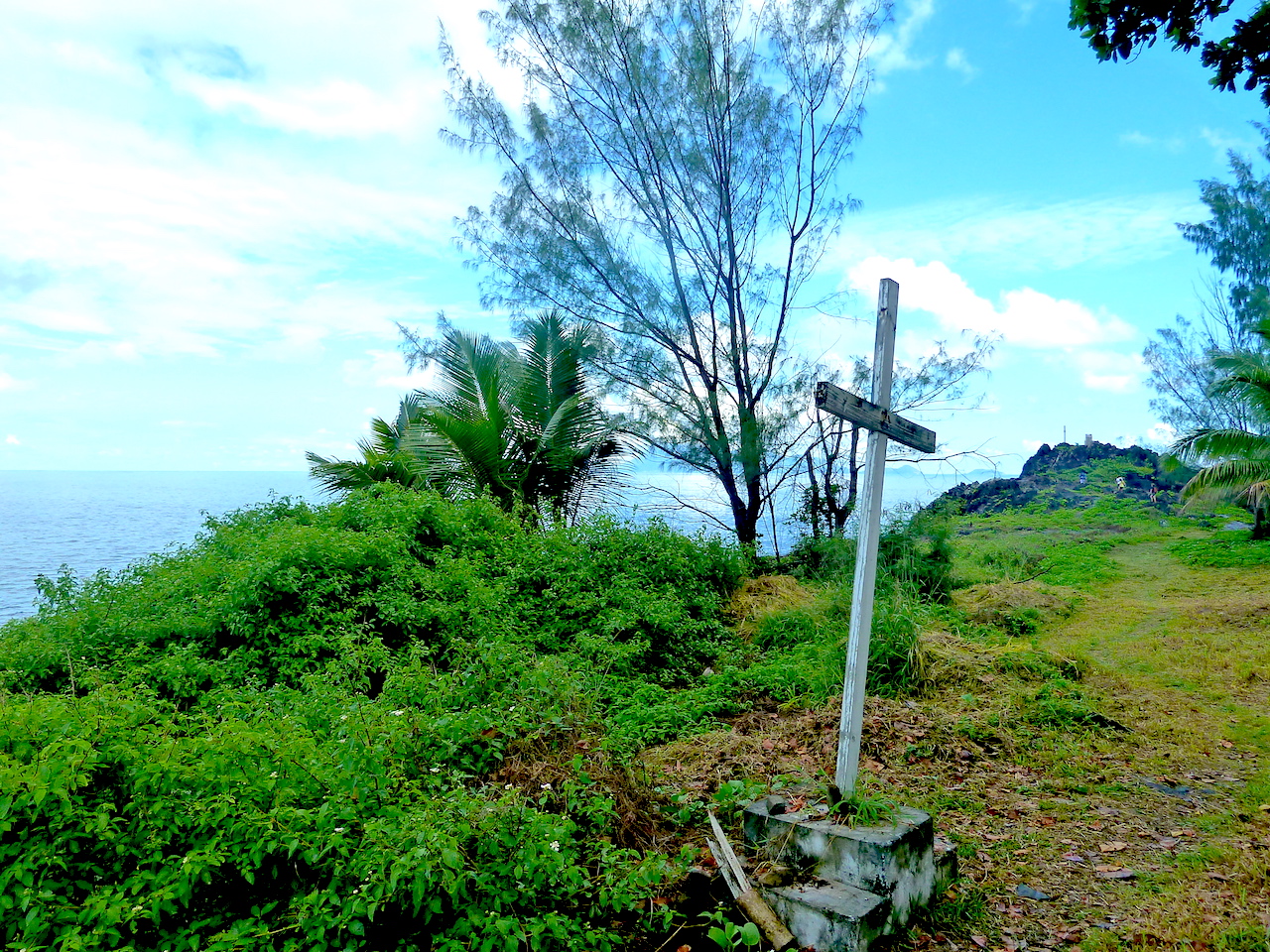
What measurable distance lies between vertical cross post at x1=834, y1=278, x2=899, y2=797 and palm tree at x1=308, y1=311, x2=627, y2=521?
791 centimetres

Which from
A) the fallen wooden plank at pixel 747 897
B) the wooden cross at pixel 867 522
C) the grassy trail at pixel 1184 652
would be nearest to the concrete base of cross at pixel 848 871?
the fallen wooden plank at pixel 747 897

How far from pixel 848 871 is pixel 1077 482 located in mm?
21946

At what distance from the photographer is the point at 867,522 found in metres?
4.04

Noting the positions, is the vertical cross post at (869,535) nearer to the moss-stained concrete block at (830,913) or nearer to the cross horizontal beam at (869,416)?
the cross horizontal beam at (869,416)

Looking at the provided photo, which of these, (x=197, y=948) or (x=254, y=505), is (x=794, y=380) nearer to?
(x=254, y=505)

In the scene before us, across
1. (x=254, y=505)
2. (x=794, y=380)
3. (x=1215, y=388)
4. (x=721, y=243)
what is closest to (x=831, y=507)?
(x=794, y=380)

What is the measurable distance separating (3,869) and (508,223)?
11.8m

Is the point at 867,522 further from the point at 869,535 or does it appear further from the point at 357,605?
the point at 357,605

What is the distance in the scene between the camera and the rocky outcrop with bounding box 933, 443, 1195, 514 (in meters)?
20.8

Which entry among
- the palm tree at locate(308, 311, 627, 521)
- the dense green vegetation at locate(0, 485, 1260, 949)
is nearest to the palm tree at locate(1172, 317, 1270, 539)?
the dense green vegetation at locate(0, 485, 1260, 949)

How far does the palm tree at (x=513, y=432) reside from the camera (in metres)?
11.8

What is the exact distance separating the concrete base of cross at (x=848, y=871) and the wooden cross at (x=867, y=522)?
1.22ft

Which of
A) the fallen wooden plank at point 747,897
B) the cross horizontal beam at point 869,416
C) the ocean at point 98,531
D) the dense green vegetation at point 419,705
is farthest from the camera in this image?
the ocean at point 98,531

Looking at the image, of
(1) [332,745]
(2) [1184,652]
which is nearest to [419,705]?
(1) [332,745]
